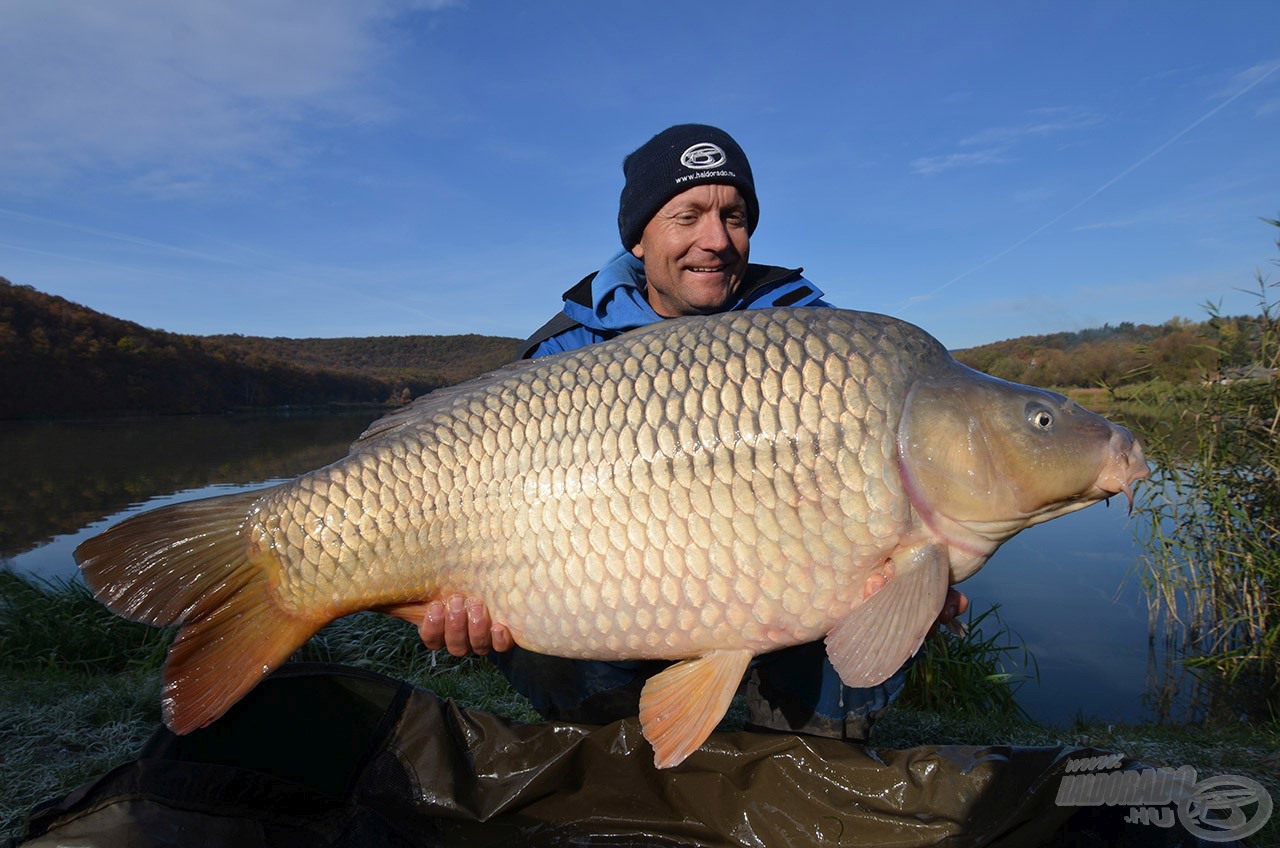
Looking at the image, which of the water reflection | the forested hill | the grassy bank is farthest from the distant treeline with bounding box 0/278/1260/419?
the grassy bank

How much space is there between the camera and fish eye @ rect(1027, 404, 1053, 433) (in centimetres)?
114

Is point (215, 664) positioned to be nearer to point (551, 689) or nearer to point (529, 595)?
point (529, 595)

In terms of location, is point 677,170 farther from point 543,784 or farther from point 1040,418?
point 543,784

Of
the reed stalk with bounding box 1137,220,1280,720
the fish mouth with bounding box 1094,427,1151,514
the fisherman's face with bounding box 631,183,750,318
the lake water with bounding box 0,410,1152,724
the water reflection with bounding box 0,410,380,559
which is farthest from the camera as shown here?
the water reflection with bounding box 0,410,380,559

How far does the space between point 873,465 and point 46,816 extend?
4.52ft

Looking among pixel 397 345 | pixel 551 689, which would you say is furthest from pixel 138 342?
pixel 551 689

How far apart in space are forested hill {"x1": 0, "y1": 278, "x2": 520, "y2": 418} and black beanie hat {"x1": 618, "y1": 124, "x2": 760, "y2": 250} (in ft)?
33.8

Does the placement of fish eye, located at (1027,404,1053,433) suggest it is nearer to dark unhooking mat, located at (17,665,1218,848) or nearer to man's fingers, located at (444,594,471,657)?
dark unhooking mat, located at (17,665,1218,848)

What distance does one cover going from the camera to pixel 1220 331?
3207 mm

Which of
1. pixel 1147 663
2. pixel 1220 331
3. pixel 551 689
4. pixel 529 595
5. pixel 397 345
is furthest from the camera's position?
pixel 397 345

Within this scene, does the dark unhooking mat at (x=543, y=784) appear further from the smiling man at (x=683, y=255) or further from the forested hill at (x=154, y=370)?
the forested hill at (x=154, y=370)

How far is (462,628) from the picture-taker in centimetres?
135

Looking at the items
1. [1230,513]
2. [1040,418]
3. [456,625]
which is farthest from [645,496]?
[1230,513]

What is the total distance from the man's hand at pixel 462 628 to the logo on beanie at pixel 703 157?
1323 millimetres
